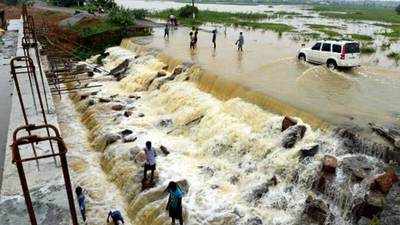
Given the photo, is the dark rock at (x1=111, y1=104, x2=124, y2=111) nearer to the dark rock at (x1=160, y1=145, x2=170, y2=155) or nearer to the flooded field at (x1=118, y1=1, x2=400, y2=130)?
the flooded field at (x1=118, y1=1, x2=400, y2=130)

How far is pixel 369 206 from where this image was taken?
11.5 meters

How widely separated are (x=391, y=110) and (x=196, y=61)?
12.7 meters

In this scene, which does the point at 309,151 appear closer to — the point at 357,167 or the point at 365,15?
the point at 357,167

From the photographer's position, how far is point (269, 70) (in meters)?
24.1

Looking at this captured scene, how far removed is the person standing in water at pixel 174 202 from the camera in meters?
11.8

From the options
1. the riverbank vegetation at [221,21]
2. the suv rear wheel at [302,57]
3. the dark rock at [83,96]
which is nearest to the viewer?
the dark rock at [83,96]

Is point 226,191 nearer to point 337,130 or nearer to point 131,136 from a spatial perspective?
point 337,130

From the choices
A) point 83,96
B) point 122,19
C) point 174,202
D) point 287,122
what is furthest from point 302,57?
point 122,19

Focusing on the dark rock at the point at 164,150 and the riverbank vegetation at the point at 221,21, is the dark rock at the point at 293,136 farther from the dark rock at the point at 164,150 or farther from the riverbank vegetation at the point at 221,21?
the riverbank vegetation at the point at 221,21

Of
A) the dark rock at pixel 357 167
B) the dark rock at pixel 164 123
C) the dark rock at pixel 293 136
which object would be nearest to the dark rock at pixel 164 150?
the dark rock at pixel 164 123

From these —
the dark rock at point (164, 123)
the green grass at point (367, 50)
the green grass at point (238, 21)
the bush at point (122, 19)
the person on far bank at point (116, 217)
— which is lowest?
the person on far bank at point (116, 217)

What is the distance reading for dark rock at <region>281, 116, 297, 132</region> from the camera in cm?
1553

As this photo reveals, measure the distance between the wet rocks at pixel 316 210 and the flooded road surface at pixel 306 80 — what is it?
3907 millimetres

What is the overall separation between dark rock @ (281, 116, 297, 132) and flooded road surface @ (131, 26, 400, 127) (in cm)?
116
